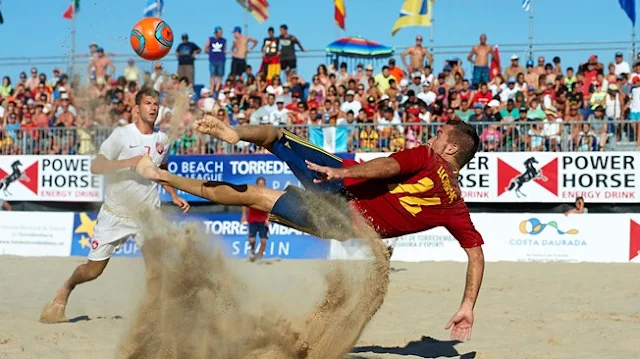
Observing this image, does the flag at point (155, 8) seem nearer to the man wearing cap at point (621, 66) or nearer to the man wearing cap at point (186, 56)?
the man wearing cap at point (186, 56)

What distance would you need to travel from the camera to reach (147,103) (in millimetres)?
7133

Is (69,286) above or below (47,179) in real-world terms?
below

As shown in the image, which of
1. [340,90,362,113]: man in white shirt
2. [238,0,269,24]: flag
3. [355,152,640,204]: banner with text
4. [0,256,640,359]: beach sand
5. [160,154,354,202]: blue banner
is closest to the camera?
[0,256,640,359]: beach sand

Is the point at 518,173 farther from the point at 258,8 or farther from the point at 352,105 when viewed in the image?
the point at 258,8

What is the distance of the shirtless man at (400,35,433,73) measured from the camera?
1798cm

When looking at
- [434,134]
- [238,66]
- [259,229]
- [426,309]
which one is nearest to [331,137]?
[434,134]

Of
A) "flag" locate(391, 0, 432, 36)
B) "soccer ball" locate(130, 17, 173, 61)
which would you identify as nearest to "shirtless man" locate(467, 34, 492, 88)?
"flag" locate(391, 0, 432, 36)

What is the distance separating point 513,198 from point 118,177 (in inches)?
359

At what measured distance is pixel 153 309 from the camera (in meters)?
5.55

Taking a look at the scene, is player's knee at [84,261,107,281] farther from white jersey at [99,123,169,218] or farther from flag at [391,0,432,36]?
flag at [391,0,432,36]

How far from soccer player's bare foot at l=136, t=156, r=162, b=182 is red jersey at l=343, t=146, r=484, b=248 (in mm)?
1282

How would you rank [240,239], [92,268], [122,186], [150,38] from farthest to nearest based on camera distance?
[240,239], [150,38], [92,268], [122,186]

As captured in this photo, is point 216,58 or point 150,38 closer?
point 150,38

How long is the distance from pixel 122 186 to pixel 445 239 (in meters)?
8.57
